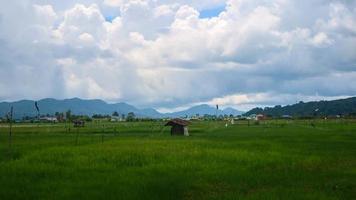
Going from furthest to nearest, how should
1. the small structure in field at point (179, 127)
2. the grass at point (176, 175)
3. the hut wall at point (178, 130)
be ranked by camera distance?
the hut wall at point (178, 130) < the small structure in field at point (179, 127) < the grass at point (176, 175)

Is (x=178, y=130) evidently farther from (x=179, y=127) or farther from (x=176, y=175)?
(x=176, y=175)

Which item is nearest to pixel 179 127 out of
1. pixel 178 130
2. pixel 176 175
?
pixel 178 130

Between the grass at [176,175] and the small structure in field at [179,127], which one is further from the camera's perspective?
the small structure in field at [179,127]

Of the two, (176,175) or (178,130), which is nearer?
(176,175)

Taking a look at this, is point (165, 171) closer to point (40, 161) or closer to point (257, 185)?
point (257, 185)

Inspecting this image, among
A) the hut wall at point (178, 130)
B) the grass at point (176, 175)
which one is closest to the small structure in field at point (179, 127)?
the hut wall at point (178, 130)

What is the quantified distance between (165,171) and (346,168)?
8.88m

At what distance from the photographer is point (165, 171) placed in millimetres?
22828

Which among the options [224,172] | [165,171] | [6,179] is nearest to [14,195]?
[6,179]

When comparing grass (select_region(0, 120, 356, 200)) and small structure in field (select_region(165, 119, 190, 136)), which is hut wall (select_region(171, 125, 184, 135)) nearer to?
small structure in field (select_region(165, 119, 190, 136))

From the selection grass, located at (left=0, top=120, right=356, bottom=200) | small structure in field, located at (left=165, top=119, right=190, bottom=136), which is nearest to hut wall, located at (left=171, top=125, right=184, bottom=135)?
small structure in field, located at (left=165, top=119, right=190, bottom=136)

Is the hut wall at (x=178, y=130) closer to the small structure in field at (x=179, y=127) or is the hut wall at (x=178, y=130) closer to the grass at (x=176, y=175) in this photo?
the small structure in field at (x=179, y=127)

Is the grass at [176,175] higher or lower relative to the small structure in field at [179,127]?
lower

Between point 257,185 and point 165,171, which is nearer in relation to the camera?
point 257,185
